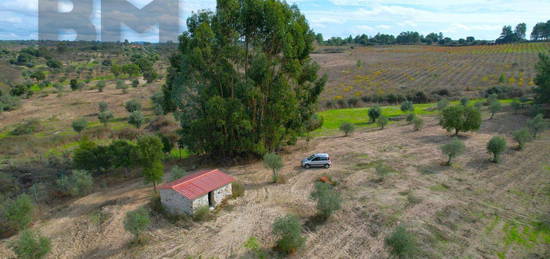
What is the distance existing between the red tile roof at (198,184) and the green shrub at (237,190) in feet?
3.60

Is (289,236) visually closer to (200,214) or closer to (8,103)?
(200,214)

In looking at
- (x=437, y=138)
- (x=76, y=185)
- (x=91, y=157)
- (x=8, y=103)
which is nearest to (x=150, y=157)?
(x=76, y=185)

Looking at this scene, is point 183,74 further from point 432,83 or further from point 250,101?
point 432,83

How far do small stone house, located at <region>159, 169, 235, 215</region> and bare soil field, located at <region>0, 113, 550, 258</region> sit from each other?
0.88 m

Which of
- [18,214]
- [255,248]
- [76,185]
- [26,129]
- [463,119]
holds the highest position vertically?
[463,119]

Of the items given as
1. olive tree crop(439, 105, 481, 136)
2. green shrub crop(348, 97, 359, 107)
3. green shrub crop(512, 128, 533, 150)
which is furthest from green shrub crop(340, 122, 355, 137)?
green shrub crop(348, 97, 359, 107)

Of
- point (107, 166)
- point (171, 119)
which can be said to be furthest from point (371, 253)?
point (171, 119)

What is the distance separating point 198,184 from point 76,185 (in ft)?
30.1

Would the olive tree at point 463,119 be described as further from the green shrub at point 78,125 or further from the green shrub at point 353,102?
the green shrub at point 78,125

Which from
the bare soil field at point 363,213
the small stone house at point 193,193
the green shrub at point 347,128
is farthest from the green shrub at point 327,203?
the green shrub at point 347,128

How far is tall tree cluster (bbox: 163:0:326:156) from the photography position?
24.4m

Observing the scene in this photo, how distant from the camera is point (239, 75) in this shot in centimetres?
2628

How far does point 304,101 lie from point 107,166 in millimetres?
17436

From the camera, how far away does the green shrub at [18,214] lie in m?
17.0
